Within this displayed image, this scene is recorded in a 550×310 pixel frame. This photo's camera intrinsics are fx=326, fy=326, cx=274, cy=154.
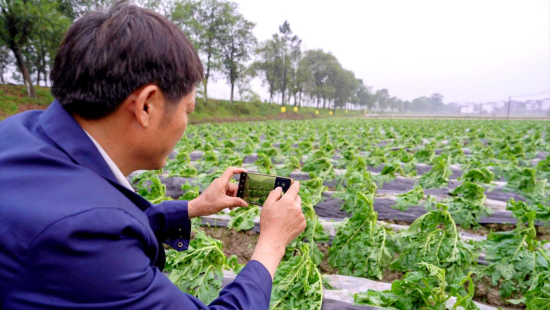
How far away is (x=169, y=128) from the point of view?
133 cm

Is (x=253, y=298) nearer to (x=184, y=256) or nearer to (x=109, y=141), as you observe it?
(x=109, y=141)

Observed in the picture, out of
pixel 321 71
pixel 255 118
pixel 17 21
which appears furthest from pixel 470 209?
pixel 321 71

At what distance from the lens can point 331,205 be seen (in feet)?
15.3

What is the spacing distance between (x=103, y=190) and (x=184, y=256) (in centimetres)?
182

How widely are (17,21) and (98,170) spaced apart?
21295 millimetres

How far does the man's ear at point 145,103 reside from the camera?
46.3 inches

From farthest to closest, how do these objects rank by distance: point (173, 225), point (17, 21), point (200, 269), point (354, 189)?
point (17, 21) < point (354, 189) < point (200, 269) < point (173, 225)

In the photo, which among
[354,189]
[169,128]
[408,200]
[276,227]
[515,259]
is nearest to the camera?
[169,128]

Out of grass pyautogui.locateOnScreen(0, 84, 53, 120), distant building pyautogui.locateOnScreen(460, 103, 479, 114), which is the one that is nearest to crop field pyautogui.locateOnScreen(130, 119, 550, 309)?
grass pyautogui.locateOnScreen(0, 84, 53, 120)

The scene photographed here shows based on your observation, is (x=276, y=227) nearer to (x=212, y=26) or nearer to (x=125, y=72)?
(x=125, y=72)

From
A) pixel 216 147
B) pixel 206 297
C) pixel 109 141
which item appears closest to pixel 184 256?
pixel 206 297

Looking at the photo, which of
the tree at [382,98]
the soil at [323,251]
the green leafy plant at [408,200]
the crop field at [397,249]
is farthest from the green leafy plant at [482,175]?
the tree at [382,98]

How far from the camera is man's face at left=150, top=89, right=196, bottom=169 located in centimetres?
130

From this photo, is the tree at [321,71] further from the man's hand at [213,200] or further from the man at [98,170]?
the man at [98,170]
